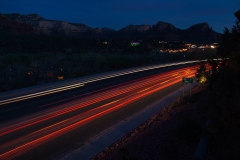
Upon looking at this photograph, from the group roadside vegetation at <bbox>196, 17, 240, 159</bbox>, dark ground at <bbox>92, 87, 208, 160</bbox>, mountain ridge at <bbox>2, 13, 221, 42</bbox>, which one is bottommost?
dark ground at <bbox>92, 87, 208, 160</bbox>

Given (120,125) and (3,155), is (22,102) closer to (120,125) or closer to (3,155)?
(120,125)

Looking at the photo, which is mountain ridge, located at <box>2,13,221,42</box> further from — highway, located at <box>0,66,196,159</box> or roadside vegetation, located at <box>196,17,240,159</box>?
roadside vegetation, located at <box>196,17,240,159</box>

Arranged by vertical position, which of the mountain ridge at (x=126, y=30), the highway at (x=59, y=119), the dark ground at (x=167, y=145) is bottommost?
the highway at (x=59, y=119)

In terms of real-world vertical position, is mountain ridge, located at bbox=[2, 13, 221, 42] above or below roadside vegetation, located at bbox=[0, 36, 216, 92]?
above

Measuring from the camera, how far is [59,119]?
1282 cm

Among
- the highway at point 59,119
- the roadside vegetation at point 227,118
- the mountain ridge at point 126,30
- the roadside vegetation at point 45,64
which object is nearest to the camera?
the roadside vegetation at point 227,118

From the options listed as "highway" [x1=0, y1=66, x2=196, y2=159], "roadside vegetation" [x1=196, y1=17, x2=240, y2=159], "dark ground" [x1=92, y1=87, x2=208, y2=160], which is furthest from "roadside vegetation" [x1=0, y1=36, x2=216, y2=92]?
"roadside vegetation" [x1=196, y1=17, x2=240, y2=159]

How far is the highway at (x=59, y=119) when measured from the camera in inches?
368

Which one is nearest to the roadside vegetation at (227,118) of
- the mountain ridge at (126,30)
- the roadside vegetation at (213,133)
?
the roadside vegetation at (213,133)

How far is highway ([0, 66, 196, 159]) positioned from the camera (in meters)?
9.34

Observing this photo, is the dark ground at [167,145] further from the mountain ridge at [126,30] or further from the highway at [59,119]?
the mountain ridge at [126,30]

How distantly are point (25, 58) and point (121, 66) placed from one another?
13.4 m

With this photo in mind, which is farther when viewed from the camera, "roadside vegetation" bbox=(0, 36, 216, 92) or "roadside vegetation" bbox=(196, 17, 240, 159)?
"roadside vegetation" bbox=(0, 36, 216, 92)

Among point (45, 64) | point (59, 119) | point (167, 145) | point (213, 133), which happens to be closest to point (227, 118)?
point (213, 133)
